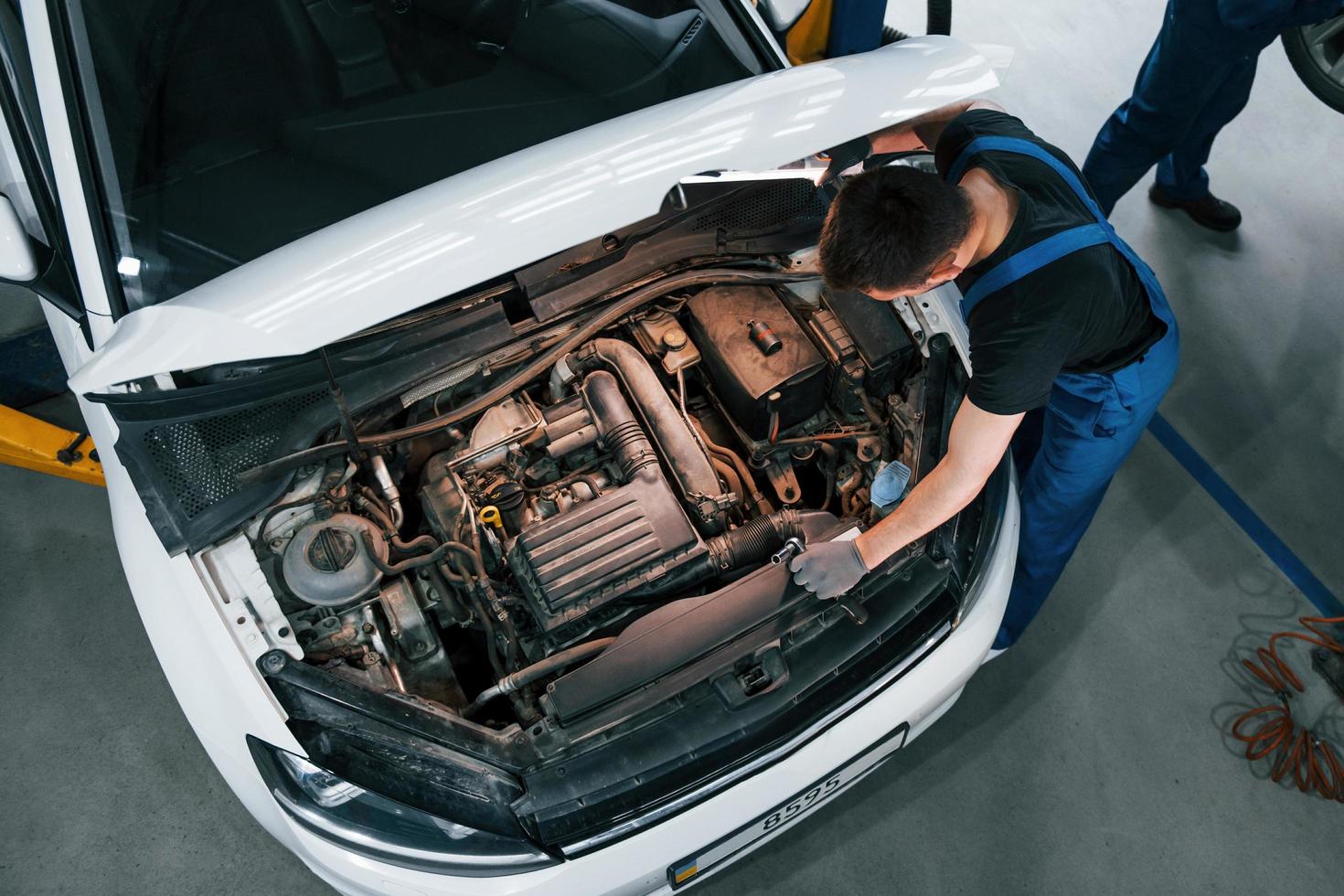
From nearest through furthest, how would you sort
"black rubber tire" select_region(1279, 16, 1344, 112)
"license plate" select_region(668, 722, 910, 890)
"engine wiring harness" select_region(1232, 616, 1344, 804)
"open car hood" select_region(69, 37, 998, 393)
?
1. "open car hood" select_region(69, 37, 998, 393)
2. "license plate" select_region(668, 722, 910, 890)
3. "engine wiring harness" select_region(1232, 616, 1344, 804)
4. "black rubber tire" select_region(1279, 16, 1344, 112)

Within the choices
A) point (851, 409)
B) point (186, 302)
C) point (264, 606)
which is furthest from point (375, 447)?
point (851, 409)

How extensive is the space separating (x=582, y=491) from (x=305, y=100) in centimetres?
95

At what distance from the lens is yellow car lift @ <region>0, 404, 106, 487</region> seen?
2.61 m

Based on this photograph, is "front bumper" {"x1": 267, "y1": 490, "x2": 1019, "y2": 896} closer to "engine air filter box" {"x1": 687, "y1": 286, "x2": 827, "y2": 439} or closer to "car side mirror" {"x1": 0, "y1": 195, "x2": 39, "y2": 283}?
"engine air filter box" {"x1": 687, "y1": 286, "x2": 827, "y2": 439}

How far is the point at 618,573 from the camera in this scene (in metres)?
1.82

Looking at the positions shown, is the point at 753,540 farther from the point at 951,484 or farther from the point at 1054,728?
the point at 1054,728

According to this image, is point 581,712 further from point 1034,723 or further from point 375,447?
point 1034,723

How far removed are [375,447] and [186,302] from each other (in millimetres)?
480

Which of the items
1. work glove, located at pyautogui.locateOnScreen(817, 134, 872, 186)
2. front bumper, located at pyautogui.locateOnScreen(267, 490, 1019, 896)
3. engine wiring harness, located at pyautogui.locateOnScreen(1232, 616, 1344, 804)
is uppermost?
work glove, located at pyautogui.locateOnScreen(817, 134, 872, 186)

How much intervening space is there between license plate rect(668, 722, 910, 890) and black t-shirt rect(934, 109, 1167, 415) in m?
0.68

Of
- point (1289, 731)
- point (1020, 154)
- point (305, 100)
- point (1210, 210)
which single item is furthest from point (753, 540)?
point (1210, 210)

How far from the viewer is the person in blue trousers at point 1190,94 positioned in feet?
8.50

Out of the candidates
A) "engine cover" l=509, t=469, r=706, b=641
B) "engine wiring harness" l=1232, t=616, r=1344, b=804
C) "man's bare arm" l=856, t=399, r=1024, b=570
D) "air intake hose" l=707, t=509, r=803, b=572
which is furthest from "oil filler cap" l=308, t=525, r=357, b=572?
"engine wiring harness" l=1232, t=616, r=1344, b=804

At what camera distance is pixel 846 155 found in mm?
1955
